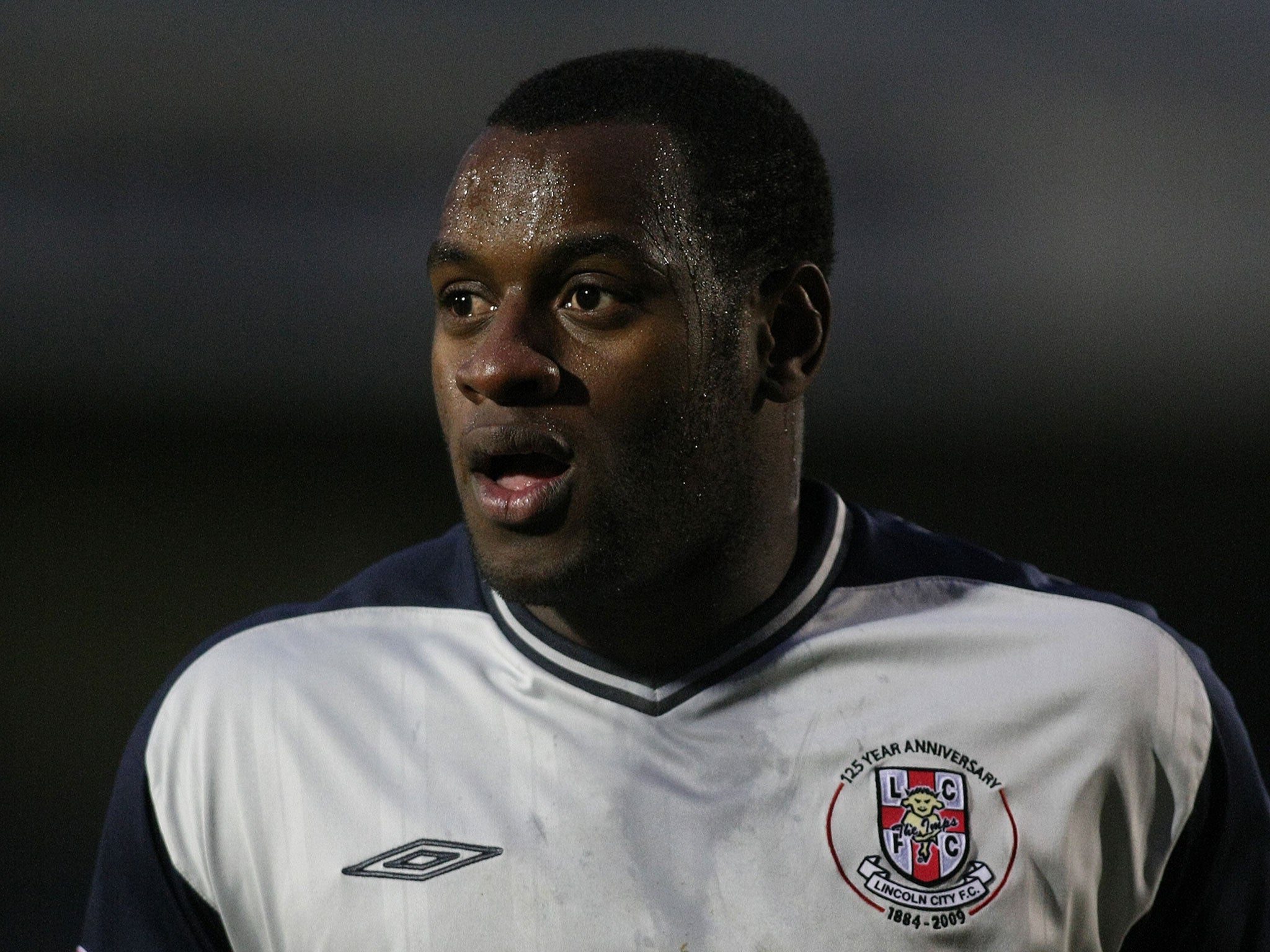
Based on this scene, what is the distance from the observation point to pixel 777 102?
1.70 meters

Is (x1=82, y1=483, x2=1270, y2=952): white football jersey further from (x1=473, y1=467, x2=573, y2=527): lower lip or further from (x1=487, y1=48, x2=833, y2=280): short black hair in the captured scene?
(x1=487, y1=48, x2=833, y2=280): short black hair

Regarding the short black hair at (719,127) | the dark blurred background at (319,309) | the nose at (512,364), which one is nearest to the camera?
the nose at (512,364)

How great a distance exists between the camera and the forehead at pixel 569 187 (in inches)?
57.8

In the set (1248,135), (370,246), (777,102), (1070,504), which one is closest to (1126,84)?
(1248,135)

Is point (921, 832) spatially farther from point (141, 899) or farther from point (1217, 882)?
point (141, 899)

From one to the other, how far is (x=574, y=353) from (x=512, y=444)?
11 cm

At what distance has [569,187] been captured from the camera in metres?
1.47

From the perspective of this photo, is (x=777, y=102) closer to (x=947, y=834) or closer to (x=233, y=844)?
(x=947, y=834)

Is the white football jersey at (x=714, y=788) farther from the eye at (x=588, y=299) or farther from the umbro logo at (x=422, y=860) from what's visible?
the eye at (x=588, y=299)

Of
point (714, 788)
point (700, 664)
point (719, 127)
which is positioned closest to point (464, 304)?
point (719, 127)

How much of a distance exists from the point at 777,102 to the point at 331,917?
1002 millimetres

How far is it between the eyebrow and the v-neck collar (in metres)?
0.36

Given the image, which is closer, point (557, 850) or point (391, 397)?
point (557, 850)

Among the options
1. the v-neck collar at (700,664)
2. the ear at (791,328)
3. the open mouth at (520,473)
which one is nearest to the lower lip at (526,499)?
the open mouth at (520,473)
